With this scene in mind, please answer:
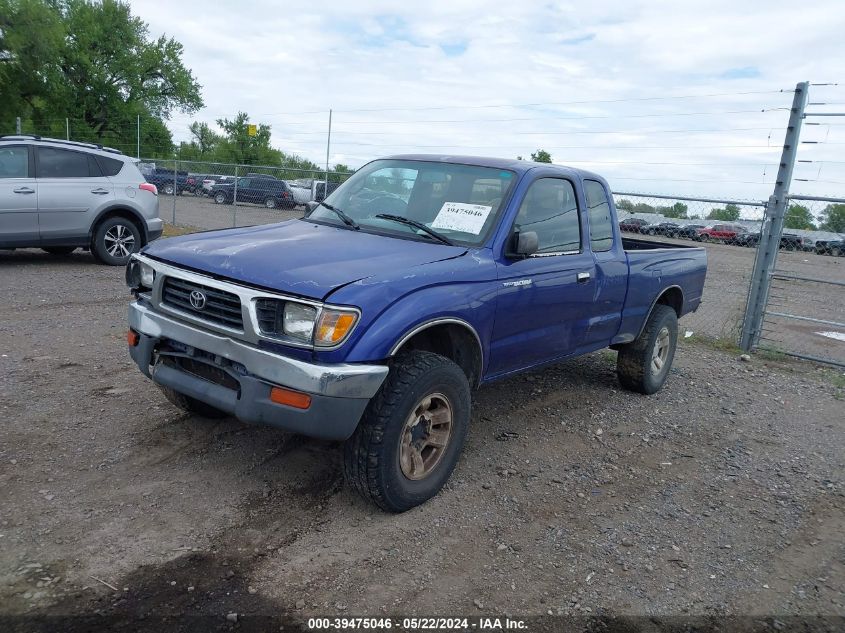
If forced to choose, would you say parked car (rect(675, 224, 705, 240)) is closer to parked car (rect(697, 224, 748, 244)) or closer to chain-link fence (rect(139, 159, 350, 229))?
parked car (rect(697, 224, 748, 244))

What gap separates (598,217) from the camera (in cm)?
545

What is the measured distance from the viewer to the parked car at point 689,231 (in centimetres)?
1097

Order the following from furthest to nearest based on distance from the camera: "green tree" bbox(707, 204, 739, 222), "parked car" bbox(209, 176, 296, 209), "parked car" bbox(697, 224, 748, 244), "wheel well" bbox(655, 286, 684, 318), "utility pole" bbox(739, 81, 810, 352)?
"parked car" bbox(209, 176, 296, 209), "parked car" bbox(697, 224, 748, 244), "green tree" bbox(707, 204, 739, 222), "utility pole" bbox(739, 81, 810, 352), "wheel well" bbox(655, 286, 684, 318)

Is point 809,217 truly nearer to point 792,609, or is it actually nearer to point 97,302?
point 792,609

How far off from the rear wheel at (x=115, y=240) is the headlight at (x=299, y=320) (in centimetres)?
813

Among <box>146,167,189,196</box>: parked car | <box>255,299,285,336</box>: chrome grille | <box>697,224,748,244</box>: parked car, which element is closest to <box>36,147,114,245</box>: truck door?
<box>255,299,285,336</box>: chrome grille

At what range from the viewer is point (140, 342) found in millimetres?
3979

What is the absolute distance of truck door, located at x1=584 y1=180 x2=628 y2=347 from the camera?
5.23m

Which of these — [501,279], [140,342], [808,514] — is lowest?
[808,514]

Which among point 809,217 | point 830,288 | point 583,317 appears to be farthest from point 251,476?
point 830,288

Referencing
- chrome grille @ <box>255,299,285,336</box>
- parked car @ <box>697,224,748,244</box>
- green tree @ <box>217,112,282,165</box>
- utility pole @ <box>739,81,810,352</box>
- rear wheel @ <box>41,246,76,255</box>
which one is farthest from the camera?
green tree @ <box>217,112,282,165</box>

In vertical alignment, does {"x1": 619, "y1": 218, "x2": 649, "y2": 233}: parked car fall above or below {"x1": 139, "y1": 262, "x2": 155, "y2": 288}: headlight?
above

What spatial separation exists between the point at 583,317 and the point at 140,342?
2973mm

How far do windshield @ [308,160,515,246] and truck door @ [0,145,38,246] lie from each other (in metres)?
6.31
